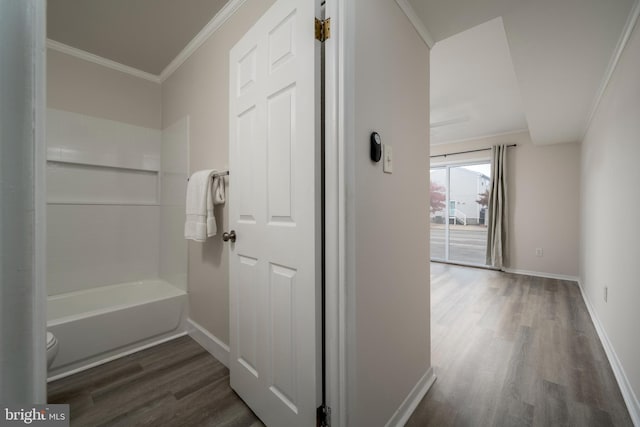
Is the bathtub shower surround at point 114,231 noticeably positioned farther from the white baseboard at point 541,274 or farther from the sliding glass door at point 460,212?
the white baseboard at point 541,274

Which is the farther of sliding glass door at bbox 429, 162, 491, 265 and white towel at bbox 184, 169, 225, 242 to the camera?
sliding glass door at bbox 429, 162, 491, 265

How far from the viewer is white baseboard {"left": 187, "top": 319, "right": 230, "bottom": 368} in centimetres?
177

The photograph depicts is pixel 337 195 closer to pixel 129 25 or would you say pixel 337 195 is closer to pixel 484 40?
pixel 484 40

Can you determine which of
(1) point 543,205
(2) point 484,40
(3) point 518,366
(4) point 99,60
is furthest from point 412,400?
(1) point 543,205

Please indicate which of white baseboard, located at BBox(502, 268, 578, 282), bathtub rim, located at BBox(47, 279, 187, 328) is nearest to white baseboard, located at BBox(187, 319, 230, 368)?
bathtub rim, located at BBox(47, 279, 187, 328)

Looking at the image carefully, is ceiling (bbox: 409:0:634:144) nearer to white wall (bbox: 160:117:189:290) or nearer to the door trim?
the door trim

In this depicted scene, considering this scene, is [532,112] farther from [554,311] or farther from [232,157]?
[232,157]

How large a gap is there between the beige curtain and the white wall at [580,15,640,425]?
1713 millimetres

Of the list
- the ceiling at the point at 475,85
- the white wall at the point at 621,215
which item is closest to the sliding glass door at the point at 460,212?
the ceiling at the point at 475,85

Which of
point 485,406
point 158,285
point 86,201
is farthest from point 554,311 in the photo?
point 86,201

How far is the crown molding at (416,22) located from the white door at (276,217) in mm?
552

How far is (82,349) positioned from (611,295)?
12.6 ft

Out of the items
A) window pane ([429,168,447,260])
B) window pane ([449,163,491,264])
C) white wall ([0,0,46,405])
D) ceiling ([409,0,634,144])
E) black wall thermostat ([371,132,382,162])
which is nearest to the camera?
white wall ([0,0,46,405])

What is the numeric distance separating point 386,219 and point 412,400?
1046 mm
